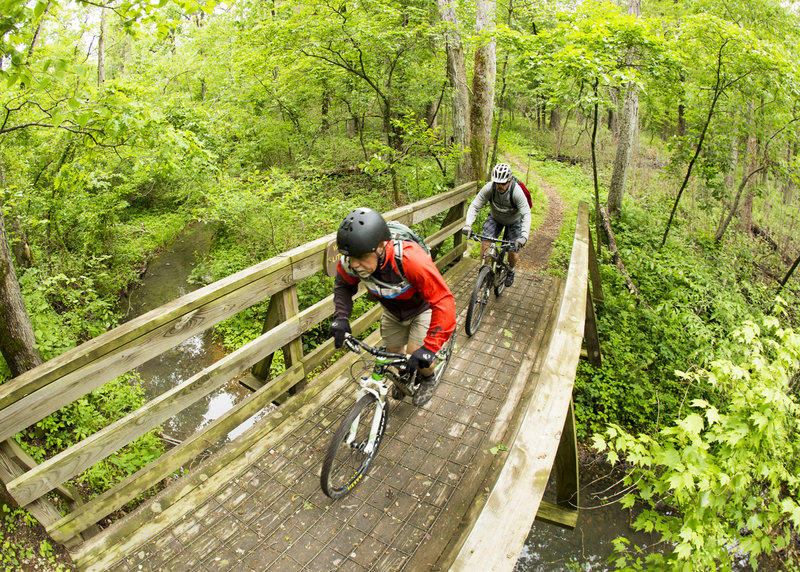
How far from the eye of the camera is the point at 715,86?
793 cm

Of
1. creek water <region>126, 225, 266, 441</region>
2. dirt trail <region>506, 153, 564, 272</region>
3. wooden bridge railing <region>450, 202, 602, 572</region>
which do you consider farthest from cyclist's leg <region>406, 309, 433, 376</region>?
dirt trail <region>506, 153, 564, 272</region>

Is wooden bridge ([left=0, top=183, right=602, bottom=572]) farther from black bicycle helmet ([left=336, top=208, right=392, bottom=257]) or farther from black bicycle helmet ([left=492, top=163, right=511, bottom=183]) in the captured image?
black bicycle helmet ([left=492, top=163, right=511, bottom=183])

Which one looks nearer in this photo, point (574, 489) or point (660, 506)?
point (574, 489)

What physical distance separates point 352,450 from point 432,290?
154 cm

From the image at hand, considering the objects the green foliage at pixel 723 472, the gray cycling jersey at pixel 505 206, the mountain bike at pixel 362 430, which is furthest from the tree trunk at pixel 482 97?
the green foliage at pixel 723 472

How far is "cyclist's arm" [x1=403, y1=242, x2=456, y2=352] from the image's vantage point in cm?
303

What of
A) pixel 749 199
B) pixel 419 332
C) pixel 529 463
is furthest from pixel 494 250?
pixel 749 199

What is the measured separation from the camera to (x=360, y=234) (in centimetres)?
278

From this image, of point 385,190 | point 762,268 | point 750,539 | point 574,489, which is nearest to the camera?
point 750,539

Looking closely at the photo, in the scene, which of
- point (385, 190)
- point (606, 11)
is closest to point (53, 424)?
point (385, 190)

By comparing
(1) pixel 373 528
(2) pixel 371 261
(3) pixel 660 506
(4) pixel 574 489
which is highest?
(2) pixel 371 261

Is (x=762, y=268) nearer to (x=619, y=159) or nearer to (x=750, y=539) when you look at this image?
(x=619, y=159)

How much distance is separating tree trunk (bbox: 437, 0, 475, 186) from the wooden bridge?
222 inches

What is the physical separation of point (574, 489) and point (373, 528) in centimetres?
173
